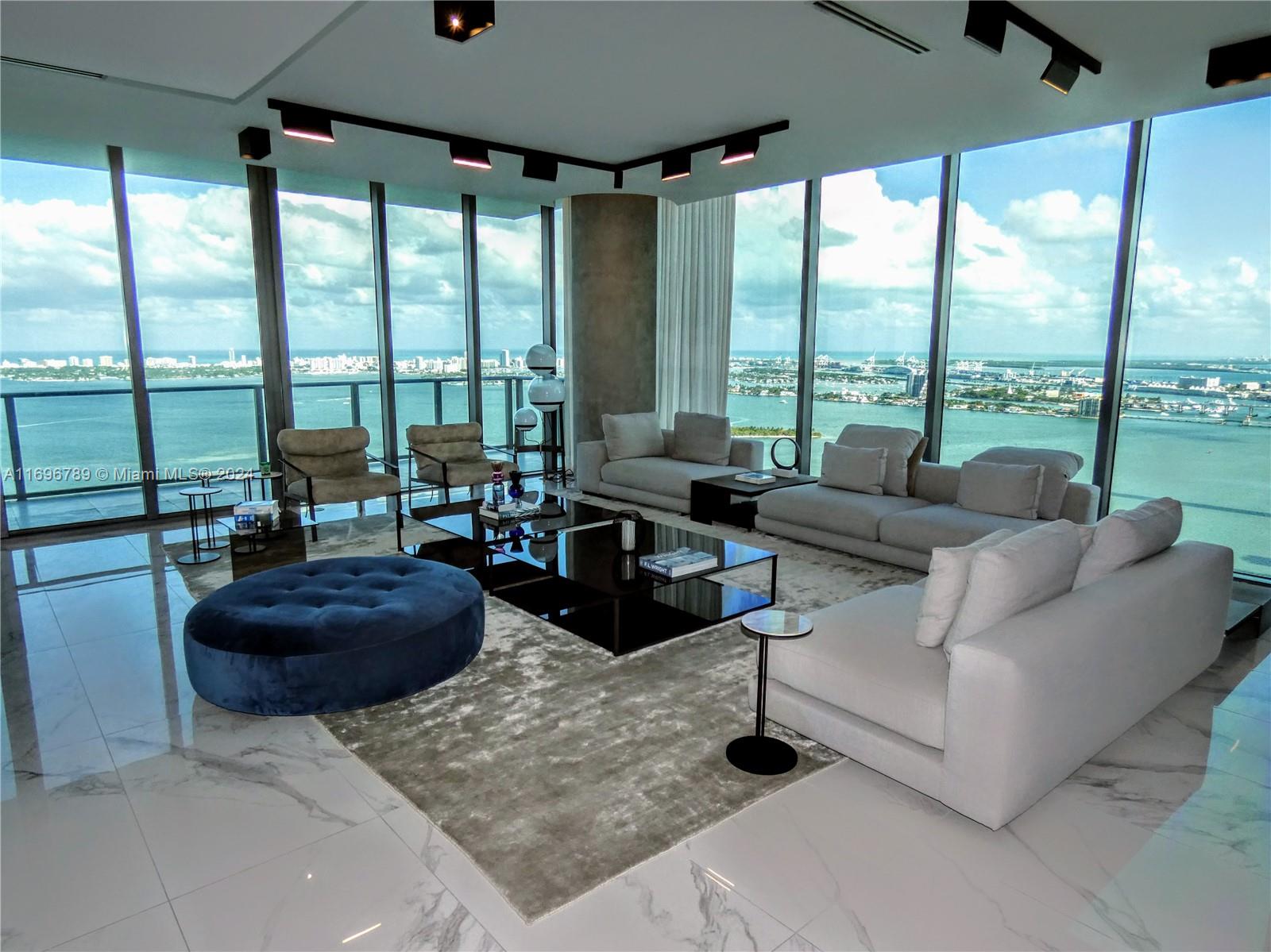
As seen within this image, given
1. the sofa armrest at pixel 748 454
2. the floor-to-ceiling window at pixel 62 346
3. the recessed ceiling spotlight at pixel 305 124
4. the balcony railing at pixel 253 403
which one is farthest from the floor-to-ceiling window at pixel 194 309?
the sofa armrest at pixel 748 454

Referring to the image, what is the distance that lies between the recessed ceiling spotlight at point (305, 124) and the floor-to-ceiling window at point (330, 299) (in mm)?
2297

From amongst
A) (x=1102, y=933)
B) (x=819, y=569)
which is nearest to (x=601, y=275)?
(x=819, y=569)

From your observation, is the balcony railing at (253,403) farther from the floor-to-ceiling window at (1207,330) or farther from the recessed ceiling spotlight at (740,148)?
the floor-to-ceiling window at (1207,330)

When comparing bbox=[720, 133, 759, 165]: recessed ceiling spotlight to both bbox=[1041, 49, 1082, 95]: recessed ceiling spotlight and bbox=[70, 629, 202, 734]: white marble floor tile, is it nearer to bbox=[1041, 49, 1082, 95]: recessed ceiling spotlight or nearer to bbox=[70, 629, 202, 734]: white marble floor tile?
bbox=[1041, 49, 1082, 95]: recessed ceiling spotlight

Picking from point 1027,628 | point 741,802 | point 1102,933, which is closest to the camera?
point 1102,933

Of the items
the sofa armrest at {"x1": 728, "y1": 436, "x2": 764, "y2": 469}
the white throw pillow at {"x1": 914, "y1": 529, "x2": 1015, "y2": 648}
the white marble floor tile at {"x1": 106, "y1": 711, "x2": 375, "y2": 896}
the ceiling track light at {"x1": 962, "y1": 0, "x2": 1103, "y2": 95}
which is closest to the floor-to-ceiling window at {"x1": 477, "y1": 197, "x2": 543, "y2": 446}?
the sofa armrest at {"x1": 728, "y1": 436, "x2": 764, "y2": 469}

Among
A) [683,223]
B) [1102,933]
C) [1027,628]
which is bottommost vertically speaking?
[1102,933]

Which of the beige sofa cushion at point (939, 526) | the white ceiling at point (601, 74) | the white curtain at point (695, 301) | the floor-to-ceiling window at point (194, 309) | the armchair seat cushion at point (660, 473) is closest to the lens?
the white ceiling at point (601, 74)

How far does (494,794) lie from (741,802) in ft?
2.68

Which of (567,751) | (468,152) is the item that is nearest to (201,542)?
(468,152)

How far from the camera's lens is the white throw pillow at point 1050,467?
482cm

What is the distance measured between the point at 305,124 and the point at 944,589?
4.72 meters

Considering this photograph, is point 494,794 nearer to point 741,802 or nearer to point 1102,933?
point 741,802

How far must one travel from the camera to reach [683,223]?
27.0 feet
